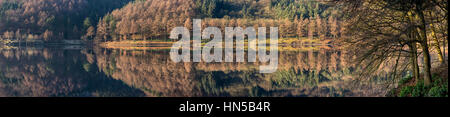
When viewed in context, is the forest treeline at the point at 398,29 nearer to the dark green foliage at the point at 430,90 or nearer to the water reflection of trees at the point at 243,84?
the dark green foliage at the point at 430,90

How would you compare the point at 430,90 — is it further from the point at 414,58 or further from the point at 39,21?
the point at 39,21

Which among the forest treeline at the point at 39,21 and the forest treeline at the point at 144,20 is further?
the forest treeline at the point at 39,21

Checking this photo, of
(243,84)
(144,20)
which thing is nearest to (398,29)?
(243,84)

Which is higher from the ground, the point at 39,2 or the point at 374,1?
the point at 39,2

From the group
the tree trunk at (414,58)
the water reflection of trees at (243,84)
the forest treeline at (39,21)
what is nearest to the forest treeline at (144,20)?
the forest treeline at (39,21)

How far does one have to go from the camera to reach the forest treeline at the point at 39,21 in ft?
486

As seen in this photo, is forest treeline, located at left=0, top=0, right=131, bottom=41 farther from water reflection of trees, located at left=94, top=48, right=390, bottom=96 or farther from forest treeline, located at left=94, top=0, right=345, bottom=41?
water reflection of trees, located at left=94, top=48, right=390, bottom=96

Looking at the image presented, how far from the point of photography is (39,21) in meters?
162

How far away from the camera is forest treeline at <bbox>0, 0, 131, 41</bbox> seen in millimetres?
→ 148250

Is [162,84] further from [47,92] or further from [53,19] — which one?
[53,19]

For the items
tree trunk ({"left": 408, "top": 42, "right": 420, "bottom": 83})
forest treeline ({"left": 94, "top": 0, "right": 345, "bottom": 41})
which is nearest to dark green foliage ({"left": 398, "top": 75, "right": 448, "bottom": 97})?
tree trunk ({"left": 408, "top": 42, "right": 420, "bottom": 83})

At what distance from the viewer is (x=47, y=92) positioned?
69.2 feet
